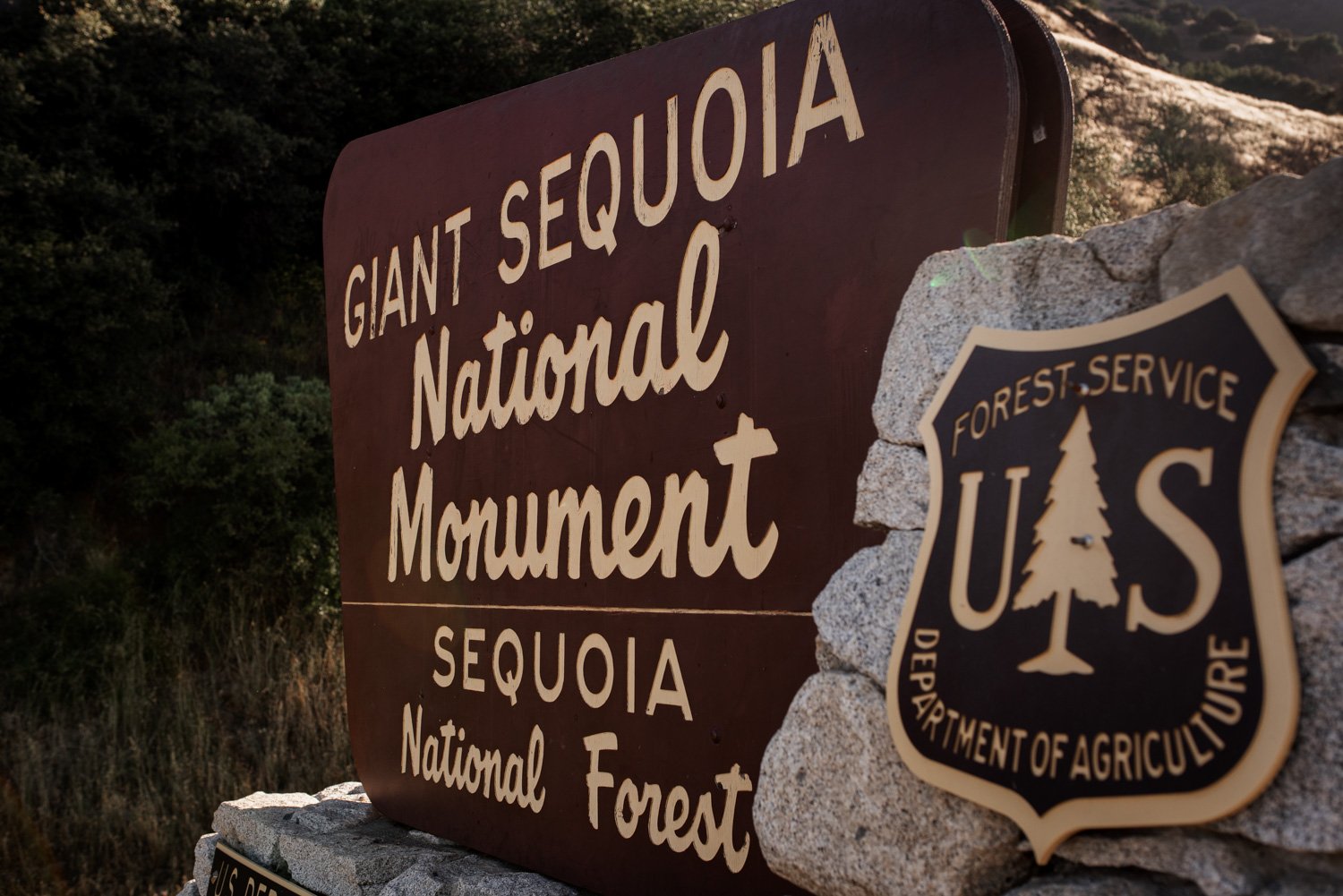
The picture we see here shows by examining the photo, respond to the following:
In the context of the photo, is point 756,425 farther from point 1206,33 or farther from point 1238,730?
point 1206,33

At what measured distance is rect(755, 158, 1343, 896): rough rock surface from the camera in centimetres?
125

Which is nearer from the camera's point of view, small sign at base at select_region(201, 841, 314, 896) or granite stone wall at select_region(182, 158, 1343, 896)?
granite stone wall at select_region(182, 158, 1343, 896)

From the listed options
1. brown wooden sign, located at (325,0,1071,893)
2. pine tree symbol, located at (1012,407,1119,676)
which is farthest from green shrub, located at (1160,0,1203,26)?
pine tree symbol, located at (1012,407,1119,676)

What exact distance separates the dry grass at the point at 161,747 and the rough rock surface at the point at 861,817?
557cm

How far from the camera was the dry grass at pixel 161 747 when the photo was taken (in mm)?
6336

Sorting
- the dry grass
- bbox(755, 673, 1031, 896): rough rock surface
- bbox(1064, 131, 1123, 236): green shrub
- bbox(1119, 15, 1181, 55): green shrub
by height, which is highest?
bbox(1119, 15, 1181, 55): green shrub

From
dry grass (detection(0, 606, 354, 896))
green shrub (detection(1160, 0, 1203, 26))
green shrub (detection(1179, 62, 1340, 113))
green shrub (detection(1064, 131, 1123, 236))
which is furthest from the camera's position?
green shrub (detection(1160, 0, 1203, 26))

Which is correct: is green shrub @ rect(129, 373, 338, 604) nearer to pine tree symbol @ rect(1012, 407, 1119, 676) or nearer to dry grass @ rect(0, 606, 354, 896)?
dry grass @ rect(0, 606, 354, 896)

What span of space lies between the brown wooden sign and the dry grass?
3451 millimetres

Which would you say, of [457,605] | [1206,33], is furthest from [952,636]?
[1206,33]

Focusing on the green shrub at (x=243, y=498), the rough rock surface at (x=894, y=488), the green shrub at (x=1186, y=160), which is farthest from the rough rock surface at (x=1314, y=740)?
the green shrub at (x=1186, y=160)

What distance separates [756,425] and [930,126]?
27.6 inches

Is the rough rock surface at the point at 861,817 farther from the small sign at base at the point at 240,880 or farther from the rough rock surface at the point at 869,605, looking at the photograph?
the small sign at base at the point at 240,880

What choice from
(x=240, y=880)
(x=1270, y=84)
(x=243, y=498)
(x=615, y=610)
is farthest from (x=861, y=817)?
(x=1270, y=84)
